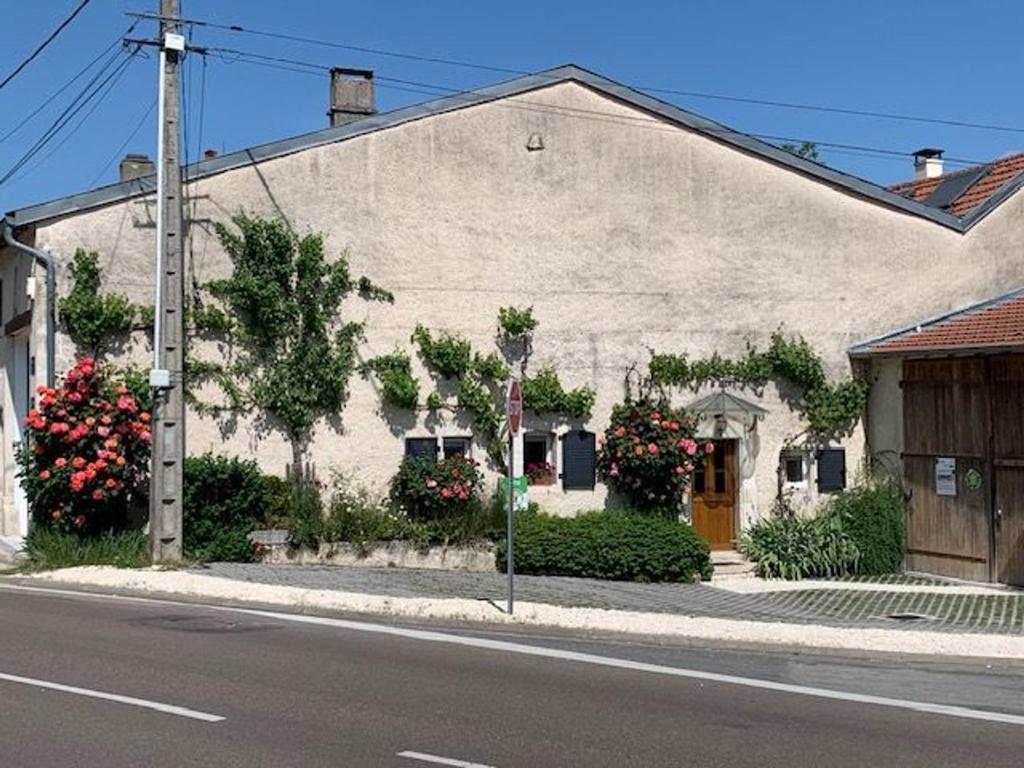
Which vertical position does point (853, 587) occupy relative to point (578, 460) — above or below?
below

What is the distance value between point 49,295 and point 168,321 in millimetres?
2096

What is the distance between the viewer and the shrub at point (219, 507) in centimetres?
1731

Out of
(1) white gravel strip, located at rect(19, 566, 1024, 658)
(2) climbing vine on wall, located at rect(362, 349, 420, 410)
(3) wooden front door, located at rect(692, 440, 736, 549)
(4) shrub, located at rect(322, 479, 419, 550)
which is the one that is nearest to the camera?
(1) white gravel strip, located at rect(19, 566, 1024, 658)

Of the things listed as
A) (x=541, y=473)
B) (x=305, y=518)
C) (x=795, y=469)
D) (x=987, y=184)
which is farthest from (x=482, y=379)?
(x=987, y=184)

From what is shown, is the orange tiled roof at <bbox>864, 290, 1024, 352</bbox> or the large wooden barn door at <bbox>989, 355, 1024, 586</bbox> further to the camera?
the orange tiled roof at <bbox>864, 290, 1024, 352</bbox>

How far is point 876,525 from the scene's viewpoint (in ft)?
66.5

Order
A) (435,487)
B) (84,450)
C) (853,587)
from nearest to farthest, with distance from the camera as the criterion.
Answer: (84,450) < (853,587) < (435,487)

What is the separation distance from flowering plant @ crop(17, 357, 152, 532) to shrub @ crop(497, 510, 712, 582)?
6.04m

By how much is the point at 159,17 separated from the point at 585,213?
25.0 feet

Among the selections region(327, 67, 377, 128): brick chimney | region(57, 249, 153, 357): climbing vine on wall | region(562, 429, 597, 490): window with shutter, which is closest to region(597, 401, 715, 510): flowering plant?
region(562, 429, 597, 490): window with shutter

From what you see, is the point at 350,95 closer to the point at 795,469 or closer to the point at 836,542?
the point at 795,469

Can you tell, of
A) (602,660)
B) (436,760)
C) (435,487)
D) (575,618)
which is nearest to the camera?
(436,760)

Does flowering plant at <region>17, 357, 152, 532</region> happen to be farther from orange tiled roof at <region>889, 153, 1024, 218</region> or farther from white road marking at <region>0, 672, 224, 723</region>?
orange tiled roof at <region>889, 153, 1024, 218</region>

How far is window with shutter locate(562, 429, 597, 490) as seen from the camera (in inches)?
784
